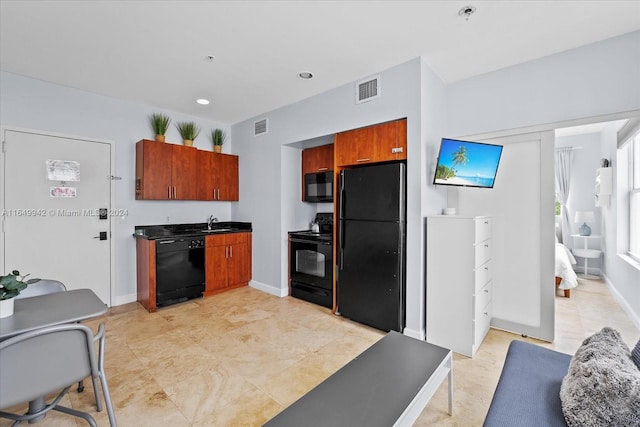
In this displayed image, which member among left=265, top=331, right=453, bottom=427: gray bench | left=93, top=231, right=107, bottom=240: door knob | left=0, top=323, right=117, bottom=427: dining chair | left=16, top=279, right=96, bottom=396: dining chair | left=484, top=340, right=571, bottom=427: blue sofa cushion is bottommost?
left=265, top=331, right=453, bottom=427: gray bench

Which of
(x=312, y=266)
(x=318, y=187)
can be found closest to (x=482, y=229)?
(x=312, y=266)

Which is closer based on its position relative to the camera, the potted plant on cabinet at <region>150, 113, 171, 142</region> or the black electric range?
Result: the black electric range

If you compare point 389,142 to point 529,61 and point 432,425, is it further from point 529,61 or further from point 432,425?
point 432,425

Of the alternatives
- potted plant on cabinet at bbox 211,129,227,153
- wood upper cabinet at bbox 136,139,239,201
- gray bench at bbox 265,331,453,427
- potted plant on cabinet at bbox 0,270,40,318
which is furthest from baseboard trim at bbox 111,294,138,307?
gray bench at bbox 265,331,453,427

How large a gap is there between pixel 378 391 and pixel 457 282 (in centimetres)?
159

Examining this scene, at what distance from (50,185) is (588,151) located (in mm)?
8687

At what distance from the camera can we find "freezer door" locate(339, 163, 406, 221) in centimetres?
294

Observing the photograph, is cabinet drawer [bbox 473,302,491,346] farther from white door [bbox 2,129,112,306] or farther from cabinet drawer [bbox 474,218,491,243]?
white door [bbox 2,129,112,306]

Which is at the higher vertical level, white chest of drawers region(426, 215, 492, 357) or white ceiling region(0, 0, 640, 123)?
white ceiling region(0, 0, 640, 123)

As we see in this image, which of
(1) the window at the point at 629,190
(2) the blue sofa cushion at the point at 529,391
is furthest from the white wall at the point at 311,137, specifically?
(1) the window at the point at 629,190

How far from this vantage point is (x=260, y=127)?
4602 millimetres

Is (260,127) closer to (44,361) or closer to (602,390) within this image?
(44,361)

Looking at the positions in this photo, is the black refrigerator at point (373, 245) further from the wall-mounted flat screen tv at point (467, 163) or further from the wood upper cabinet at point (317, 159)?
the wood upper cabinet at point (317, 159)

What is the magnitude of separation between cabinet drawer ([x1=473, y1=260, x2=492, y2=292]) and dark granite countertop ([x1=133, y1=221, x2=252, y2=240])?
11.2 feet
